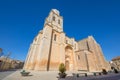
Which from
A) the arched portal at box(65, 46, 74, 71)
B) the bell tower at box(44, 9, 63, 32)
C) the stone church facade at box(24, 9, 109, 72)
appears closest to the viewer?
the stone church facade at box(24, 9, 109, 72)

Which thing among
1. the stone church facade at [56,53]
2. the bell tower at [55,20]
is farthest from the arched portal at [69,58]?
the bell tower at [55,20]

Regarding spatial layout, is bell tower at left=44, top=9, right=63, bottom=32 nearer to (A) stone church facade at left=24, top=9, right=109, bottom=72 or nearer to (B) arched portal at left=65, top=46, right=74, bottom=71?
(A) stone church facade at left=24, top=9, right=109, bottom=72

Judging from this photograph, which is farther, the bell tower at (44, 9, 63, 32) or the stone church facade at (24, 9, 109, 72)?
the bell tower at (44, 9, 63, 32)

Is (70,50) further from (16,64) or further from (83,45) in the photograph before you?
(16,64)

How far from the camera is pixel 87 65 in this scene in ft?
74.0

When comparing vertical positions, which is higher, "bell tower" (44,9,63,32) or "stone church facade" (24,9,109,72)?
"bell tower" (44,9,63,32)

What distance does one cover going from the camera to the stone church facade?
57.8 ft

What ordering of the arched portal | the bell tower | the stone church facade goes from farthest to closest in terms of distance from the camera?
the bell tower → the arched portal → the stone church facade

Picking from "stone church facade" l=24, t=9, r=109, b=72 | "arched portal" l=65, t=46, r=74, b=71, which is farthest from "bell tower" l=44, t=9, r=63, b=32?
"arched portal" l=65, t=46, r=74, b=71

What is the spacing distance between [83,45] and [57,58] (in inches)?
544

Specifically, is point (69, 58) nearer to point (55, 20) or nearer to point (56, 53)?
point (56, 53)

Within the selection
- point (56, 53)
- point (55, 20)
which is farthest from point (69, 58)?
point (55, 20)

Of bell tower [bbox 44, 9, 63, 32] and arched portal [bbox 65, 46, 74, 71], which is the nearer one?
arched portal [bbox 65, 46, 74, 71]

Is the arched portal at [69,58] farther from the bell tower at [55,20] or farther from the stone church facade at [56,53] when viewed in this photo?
the bell tower at [55,20]
